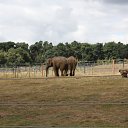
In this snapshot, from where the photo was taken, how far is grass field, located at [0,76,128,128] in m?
12.0

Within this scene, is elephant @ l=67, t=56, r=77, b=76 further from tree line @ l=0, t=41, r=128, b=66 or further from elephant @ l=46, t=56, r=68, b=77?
tree line @ l=0, t=41, r=128, b=66

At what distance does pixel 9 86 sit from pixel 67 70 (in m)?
14.0

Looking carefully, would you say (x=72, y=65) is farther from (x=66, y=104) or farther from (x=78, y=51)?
(x=78, y=51)

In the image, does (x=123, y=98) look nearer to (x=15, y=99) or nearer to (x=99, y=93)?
(x=99, y=93)

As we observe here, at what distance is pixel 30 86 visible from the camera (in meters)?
19.7

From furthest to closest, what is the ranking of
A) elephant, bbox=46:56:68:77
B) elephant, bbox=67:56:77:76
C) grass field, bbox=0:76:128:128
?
elephant, bbox=67:56:77:76, elephant, bbox=46:56:68:77, grass field, bbox=0:76:128:128

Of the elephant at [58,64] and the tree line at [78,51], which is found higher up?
the tree line at [78,51]

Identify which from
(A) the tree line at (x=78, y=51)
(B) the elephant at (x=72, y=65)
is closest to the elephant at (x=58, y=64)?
(B) the elephant at (x=72, y=65)

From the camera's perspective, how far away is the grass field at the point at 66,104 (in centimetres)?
1197

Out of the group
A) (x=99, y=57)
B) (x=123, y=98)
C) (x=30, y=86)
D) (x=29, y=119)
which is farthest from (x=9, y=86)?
(x=99, y=57)

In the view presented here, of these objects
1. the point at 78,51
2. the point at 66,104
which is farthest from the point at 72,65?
the point at 78,51

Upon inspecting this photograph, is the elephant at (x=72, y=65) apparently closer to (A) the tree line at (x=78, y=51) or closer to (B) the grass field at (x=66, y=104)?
(B) the grass field at (x=66, y=104)

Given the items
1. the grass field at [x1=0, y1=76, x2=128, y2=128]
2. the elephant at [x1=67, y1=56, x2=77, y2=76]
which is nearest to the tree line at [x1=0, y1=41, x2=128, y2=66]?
the elephant at [x1=67, y1=56, x2=77, y2=76]

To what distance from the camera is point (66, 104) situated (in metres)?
11.9
